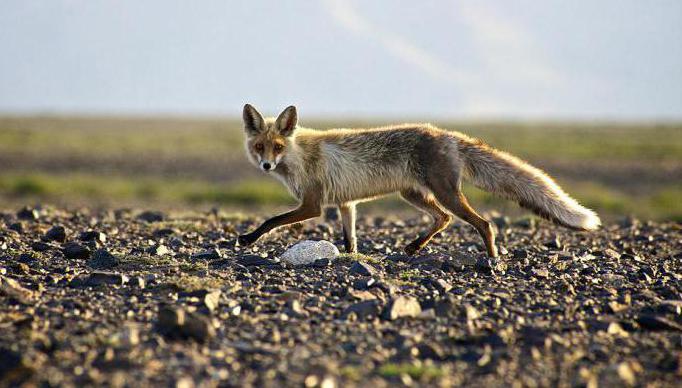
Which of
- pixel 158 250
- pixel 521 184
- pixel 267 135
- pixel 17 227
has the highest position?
pixel 267 135

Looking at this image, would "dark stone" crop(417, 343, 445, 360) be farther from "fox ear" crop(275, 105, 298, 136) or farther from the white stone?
"fox ear" crop(275, 105, 298, 136)

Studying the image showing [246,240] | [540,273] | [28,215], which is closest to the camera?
[540,273]

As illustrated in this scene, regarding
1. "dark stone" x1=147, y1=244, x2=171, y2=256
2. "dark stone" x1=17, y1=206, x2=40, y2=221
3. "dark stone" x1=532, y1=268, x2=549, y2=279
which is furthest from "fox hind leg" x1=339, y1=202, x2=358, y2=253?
"dark stone" x1=17, y1=206, x2=40, y2=221

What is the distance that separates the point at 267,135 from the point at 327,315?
3277 millimetres

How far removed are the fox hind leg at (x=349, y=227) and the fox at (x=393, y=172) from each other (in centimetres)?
1

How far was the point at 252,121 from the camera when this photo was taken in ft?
28.6

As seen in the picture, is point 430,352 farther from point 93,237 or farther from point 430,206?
point 93,237

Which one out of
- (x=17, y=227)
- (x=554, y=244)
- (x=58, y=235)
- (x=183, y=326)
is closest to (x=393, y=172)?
(x=554, y=244)

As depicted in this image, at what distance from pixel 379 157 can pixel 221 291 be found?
3058 millimetres

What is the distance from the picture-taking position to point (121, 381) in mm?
4234

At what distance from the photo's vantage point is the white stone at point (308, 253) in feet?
24.9

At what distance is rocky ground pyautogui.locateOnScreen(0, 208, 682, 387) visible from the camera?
14.8ft

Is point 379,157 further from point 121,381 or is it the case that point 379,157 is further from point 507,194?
point 121,381

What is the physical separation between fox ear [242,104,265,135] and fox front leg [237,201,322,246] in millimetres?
1014
